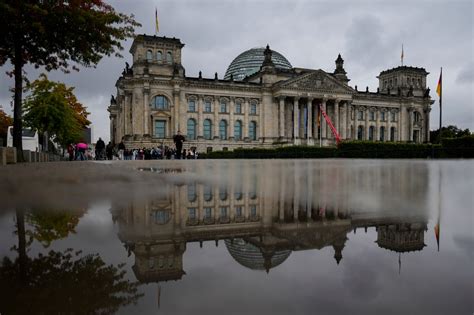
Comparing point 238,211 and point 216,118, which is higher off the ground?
point 216,118

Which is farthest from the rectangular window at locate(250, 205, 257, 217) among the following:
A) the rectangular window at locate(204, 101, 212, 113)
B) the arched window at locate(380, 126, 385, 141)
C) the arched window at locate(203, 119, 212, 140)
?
the arched window at locate(380, 126, 385, 141)

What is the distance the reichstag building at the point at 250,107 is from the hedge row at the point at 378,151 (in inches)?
512

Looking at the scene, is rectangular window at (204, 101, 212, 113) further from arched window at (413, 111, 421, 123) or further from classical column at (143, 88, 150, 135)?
arched window at (413, 111, 421, 123)

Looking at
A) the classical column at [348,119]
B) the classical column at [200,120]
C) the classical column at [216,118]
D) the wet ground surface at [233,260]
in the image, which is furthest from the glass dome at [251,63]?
the wet ground surface at [233,260]

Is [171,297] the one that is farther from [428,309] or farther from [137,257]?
[428,309]

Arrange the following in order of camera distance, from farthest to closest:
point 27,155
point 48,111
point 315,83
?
point 315,83 < point 48,111 < point 27,155

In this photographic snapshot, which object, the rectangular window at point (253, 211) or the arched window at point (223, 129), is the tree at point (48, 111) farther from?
the rectangular window at point (253, 211)

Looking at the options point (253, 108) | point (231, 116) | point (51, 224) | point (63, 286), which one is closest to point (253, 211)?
point (51, 224)

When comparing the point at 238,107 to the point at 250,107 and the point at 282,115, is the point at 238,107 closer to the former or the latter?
the point at 250,107

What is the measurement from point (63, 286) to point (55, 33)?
16.1 metres

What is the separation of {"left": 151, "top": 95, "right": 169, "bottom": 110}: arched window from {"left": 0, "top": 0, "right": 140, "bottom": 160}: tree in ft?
121

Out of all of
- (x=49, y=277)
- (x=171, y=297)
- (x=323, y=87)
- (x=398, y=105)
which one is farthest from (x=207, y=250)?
(x=398, y=105)

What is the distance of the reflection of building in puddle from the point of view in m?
2.12

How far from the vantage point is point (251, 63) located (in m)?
75.6
